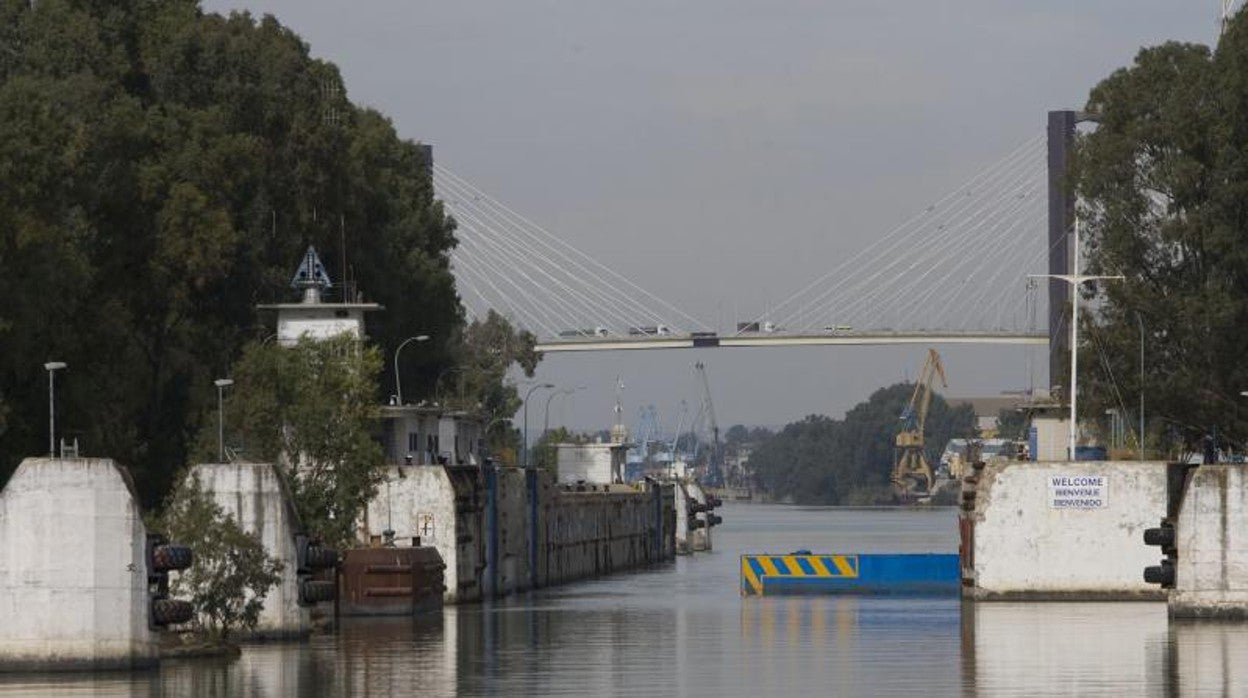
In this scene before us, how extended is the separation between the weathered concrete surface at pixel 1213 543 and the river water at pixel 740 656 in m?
1.29

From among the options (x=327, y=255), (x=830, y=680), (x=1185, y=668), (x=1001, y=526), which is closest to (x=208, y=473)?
(x=830, y=680)

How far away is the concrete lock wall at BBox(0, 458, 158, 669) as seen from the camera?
5466 cm

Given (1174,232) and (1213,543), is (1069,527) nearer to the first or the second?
(1213,543)

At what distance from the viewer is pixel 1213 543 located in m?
74.3

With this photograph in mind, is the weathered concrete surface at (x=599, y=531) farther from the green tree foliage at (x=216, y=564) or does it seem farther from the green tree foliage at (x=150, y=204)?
the green tree foliage at (x=216, y=564)

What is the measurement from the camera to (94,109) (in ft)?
279

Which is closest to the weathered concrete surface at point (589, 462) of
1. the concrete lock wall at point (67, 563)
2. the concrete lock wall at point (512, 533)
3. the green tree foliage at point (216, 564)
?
the concrete lock wall at point (512, 533)

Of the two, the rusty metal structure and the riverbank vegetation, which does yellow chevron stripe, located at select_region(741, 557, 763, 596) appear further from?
the rusty metal structure

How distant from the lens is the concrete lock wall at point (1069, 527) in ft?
273

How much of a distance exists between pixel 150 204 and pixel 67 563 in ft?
109

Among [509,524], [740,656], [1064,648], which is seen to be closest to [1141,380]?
[509,524]

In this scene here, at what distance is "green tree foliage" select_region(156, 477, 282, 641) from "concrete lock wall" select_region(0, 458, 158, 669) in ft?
23.1

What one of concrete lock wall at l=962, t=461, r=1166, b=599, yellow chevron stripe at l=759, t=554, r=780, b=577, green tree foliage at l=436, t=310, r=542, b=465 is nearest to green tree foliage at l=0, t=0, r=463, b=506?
yellow chevron stripe at l=759, t=554, r=780, b=577

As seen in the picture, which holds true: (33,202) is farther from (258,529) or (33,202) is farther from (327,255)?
(327,255)
